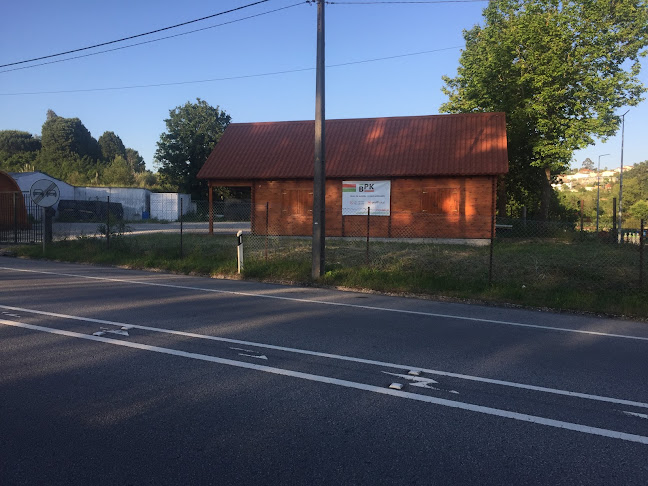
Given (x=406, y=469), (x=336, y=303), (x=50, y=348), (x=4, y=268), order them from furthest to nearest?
(x=4, y=268)
(x=336, y=303)
(x=50, y=348)
(x=406, y=469)

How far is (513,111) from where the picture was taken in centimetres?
2778

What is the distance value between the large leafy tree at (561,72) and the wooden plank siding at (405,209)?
7.33 m

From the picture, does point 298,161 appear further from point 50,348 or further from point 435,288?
point 50,348

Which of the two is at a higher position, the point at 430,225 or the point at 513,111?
the point at 513,111

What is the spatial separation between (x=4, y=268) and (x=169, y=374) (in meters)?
12.0

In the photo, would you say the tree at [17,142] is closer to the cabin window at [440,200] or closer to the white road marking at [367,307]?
the cabin window at [440,200]

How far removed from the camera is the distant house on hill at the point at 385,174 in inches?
870

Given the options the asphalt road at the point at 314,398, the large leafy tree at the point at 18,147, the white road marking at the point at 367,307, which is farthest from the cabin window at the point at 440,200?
the large leafy tree at the point at 18,147

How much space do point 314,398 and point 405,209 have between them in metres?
18.9

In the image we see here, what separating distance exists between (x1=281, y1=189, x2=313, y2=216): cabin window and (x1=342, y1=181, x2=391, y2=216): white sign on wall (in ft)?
5.51

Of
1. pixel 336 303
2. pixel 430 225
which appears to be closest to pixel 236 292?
pixel 336 303

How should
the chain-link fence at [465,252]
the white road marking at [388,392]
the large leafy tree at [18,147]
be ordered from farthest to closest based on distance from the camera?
the large leafy tree at [18,147]
the chain-link fence at [465,252]
the white road marking at [388,392]

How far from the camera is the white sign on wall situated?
75.4ft

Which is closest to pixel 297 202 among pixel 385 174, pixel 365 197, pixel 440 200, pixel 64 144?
pixel 365 197
